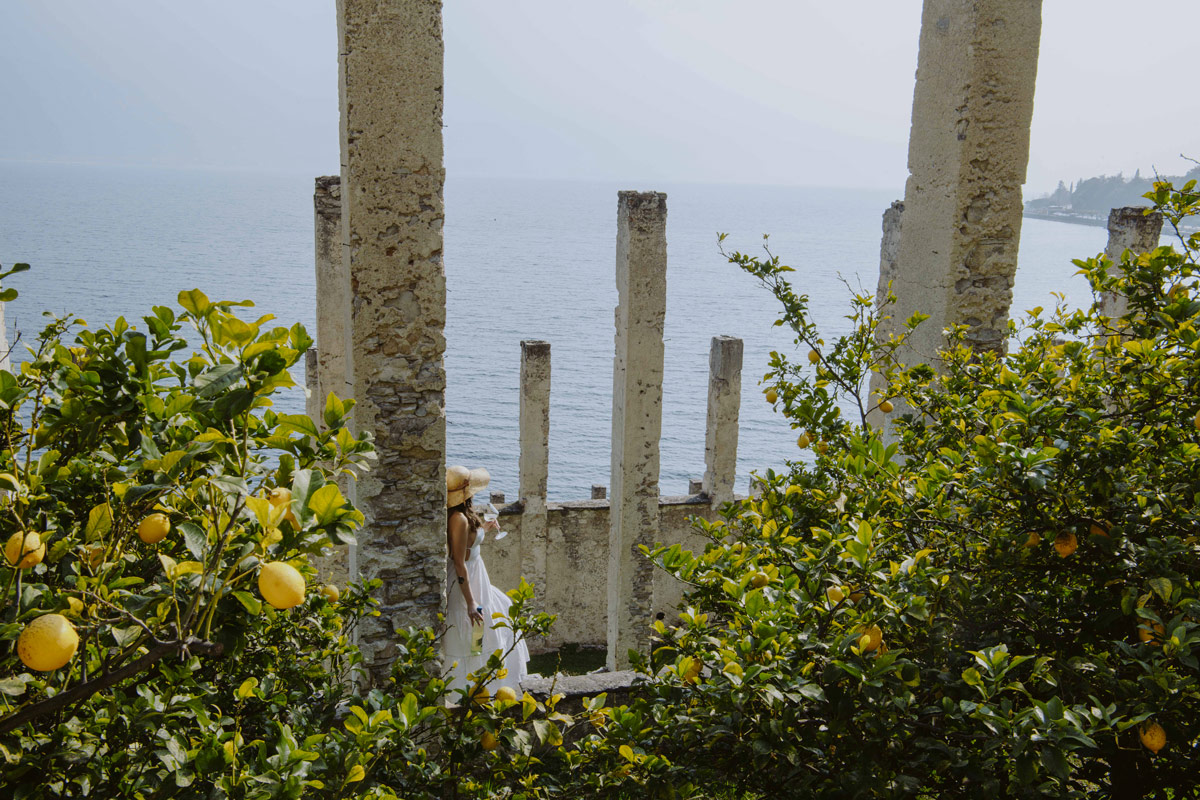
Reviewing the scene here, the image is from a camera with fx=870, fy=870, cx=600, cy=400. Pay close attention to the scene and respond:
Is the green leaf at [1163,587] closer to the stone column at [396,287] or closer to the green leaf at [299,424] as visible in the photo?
the green leaf at [299,424]

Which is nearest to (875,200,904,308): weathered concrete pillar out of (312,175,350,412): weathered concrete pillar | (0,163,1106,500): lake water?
(0,163,1106,500): lake water

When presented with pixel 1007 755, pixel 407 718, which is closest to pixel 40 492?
pixel 407 718

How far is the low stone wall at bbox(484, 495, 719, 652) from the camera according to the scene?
39.0ft

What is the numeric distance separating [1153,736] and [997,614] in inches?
24.6

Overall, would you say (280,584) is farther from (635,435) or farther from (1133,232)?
(1133,232)

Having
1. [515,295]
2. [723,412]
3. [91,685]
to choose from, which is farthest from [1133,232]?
[515,295]

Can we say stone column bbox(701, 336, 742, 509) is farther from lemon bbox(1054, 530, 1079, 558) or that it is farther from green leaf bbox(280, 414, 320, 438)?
green leaf bbox(280, 414, 320, 438)

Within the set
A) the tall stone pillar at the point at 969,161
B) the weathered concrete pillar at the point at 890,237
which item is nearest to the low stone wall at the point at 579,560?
the weathered concrete pillar at the point at 890,237

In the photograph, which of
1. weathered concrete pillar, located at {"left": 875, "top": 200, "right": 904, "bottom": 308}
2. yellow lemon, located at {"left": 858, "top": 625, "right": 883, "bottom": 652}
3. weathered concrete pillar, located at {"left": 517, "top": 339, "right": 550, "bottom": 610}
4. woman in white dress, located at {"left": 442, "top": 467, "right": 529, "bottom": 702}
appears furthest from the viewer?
weathered concrete pillar, located at {"left": 517, "top": 339, "right": 550, "bottom": 610}

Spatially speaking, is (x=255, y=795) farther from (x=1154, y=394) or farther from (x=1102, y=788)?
(x=1154, y=394)

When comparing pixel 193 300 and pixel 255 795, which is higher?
pixel 193 300

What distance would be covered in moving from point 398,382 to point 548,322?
34.8 m

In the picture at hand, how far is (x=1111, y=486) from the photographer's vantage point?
235 centimetres

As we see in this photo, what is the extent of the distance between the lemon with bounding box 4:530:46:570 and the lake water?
4.06 m
